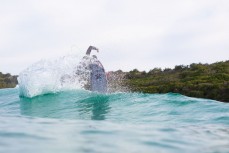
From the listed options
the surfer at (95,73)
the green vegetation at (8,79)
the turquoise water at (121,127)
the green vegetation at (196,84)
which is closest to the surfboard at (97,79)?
the surfer at (95,73)

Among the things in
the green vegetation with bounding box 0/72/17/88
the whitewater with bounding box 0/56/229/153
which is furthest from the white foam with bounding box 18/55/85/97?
the green vegetation with bounding box 0/72/17/88

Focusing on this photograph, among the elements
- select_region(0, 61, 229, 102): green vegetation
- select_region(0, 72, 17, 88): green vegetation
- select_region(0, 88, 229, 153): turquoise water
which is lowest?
select_region(0, 88, 229, 153): turquoise water

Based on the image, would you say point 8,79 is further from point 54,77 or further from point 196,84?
point 54,77

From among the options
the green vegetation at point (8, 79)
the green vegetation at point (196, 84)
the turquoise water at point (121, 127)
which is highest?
the green vegetation at point (8, 79)

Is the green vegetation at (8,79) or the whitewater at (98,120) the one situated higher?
the green vegetation at (8,79)

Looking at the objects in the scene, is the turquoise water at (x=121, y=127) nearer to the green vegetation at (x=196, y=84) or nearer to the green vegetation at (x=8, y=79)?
the green vegetation at (x=196, y=84)

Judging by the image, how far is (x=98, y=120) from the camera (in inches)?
385

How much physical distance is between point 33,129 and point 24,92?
9.57m

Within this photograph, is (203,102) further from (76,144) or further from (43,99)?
(76,144)

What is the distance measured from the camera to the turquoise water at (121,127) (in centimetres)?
607

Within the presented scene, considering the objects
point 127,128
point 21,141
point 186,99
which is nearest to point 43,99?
point 186,99

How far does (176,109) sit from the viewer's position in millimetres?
11859

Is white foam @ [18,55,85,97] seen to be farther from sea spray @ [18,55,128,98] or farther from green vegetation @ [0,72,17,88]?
green vegetation @ [0,72,17,88]

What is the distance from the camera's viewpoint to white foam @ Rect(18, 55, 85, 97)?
16.5 meters
